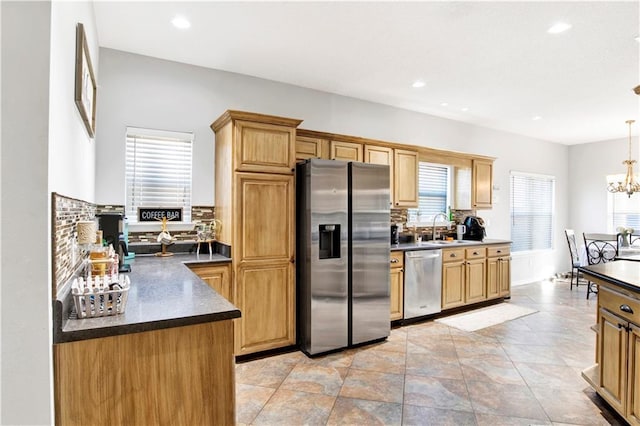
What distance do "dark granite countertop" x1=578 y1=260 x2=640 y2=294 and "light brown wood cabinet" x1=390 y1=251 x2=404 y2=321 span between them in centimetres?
185

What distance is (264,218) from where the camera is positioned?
3.27 meters

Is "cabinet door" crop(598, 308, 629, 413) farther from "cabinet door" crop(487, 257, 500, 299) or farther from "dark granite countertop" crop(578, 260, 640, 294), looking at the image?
"cabinet door" crop(487, 257, 500, 299)

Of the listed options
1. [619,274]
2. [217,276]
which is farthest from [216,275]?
[619,274]

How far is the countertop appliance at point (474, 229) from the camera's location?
546cm

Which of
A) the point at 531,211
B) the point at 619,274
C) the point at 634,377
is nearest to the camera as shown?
the point at 634,377

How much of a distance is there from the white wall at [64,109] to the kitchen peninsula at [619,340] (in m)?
2.97

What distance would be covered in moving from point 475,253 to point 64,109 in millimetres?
4962

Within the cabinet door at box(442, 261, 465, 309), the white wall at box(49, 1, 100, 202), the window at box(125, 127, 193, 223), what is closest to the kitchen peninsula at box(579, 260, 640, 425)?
the cabinet door at box(442, 261, 465, 309)

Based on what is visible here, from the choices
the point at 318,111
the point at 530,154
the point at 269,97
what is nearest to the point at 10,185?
the point at 269,97

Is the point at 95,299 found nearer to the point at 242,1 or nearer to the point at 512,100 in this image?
the point at 242,1

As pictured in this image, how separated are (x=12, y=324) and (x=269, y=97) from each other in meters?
3.41

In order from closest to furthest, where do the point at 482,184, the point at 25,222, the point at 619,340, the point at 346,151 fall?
the point at 25,222 < the point at 619,340 < the point at 346,151 < the point at 482,184

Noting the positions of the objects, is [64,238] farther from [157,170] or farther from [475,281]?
[475,281]

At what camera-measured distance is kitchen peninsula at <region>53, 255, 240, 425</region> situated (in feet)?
4.11
